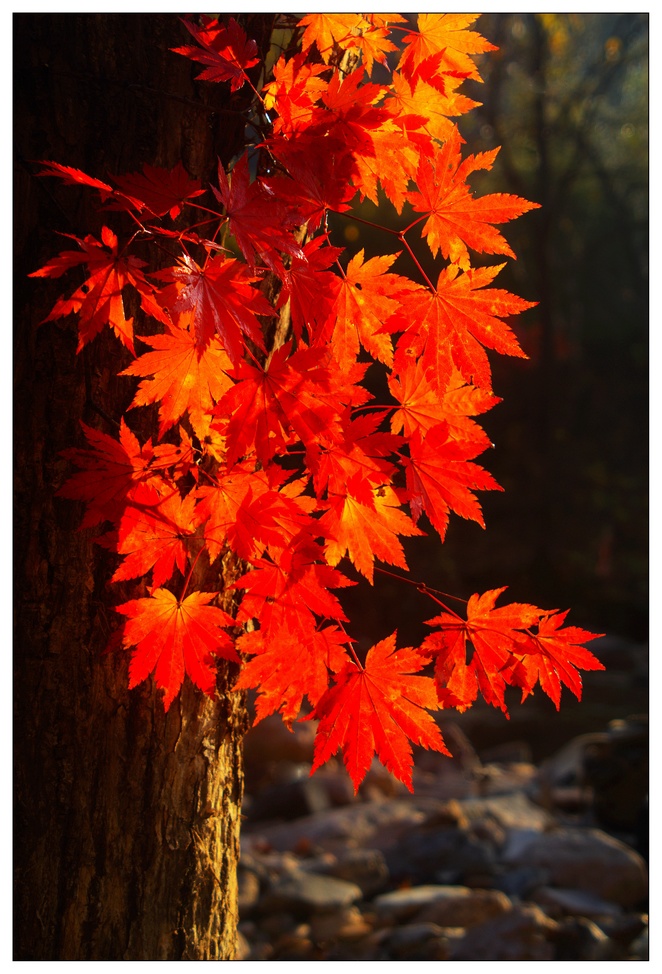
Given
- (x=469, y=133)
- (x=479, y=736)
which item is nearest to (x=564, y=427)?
(x=469, y=133)

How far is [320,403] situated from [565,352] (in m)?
14.4

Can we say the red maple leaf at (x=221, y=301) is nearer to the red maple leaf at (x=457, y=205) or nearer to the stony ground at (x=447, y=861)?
the red maple leaf at (x=457, y=205)

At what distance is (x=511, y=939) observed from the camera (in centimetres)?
306

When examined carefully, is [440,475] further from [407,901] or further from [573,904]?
[573,904]

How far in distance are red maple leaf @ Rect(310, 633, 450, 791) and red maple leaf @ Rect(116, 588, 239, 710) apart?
0.73 ft

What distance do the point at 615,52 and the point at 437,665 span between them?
1549 centimetres

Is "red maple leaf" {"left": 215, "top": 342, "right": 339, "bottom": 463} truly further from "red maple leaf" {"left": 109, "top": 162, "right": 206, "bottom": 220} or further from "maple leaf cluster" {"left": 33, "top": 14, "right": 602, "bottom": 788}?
"red maple leaf" {"left": 109, "top": 162, "right": 206, "bottom": 220}

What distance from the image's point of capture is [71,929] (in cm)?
162

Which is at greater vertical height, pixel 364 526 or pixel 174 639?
pixel 364 526

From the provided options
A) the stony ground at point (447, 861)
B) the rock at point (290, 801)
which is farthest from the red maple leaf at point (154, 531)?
the rock at point (290, 801)

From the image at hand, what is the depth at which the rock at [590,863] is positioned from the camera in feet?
12.4

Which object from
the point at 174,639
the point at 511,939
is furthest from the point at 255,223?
the point at 511,939

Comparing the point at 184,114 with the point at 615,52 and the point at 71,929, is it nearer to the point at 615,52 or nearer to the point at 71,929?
the point at 71,929

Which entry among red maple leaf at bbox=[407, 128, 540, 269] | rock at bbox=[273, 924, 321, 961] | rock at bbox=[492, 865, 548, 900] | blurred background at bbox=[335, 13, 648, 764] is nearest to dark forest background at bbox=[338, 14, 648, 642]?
blurred background at bbox=[335, 13, 648, 764]
